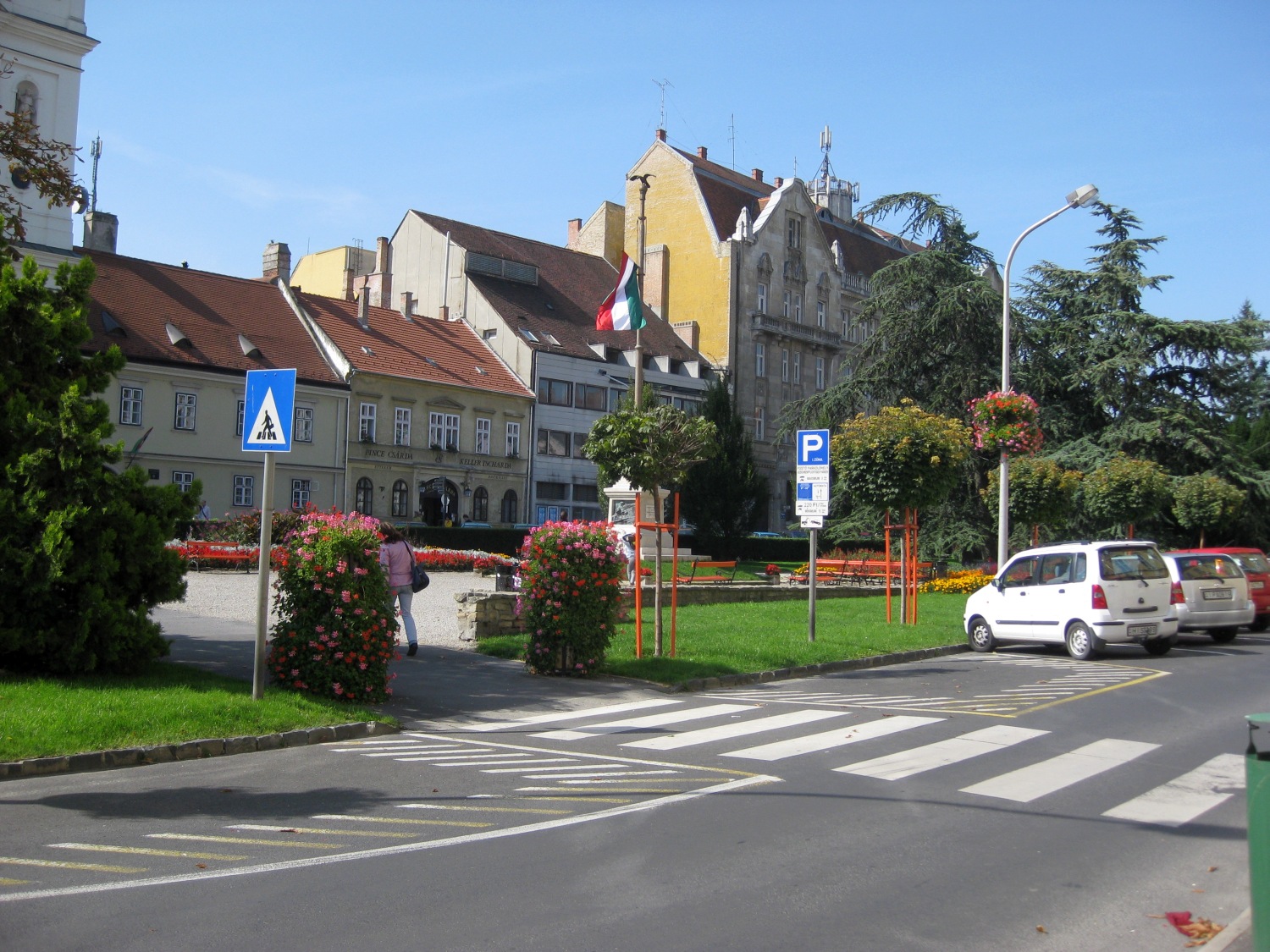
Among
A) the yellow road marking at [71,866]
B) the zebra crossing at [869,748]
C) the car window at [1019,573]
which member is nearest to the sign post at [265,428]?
the zebra crossing at [869,748]

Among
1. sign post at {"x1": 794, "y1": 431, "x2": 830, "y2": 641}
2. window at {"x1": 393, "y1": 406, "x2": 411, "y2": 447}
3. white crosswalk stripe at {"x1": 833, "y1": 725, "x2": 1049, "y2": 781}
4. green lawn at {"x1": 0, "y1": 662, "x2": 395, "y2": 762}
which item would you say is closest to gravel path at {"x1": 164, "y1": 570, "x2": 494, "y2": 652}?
sign post at {"x1": 794, "y1": 431, "x2": 830, "y2": 641}

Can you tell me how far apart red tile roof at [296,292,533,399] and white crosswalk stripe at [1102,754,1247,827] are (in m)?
44.0

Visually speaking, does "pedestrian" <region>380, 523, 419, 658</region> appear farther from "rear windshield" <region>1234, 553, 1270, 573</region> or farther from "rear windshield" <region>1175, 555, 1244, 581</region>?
"rear windshield" <region>1234, 553, 1270, 573</region>

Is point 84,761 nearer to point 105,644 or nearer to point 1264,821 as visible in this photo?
point 105,644

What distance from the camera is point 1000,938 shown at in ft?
17.7

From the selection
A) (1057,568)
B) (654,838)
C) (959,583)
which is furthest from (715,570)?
(654,838)

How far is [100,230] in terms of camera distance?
5147 cm

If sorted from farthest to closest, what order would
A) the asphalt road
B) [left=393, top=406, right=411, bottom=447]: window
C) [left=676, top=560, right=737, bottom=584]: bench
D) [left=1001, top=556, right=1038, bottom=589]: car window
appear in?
[left=393, top=406, right=411, bottom=447]: window, [left=676, top=560, right=737, bottom=584]: bench, [left=1001, top=556, right=1038, bottom=589]: car window, the asphalt road

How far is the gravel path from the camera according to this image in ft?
62.6

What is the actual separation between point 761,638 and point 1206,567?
937 centimetres

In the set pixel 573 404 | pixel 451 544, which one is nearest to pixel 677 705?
pixel 451 544

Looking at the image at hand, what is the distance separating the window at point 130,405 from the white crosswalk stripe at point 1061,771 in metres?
39.9

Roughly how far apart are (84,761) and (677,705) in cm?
623

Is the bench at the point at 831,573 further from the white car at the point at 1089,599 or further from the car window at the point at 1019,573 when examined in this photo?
the white car at the point at 1089,599
